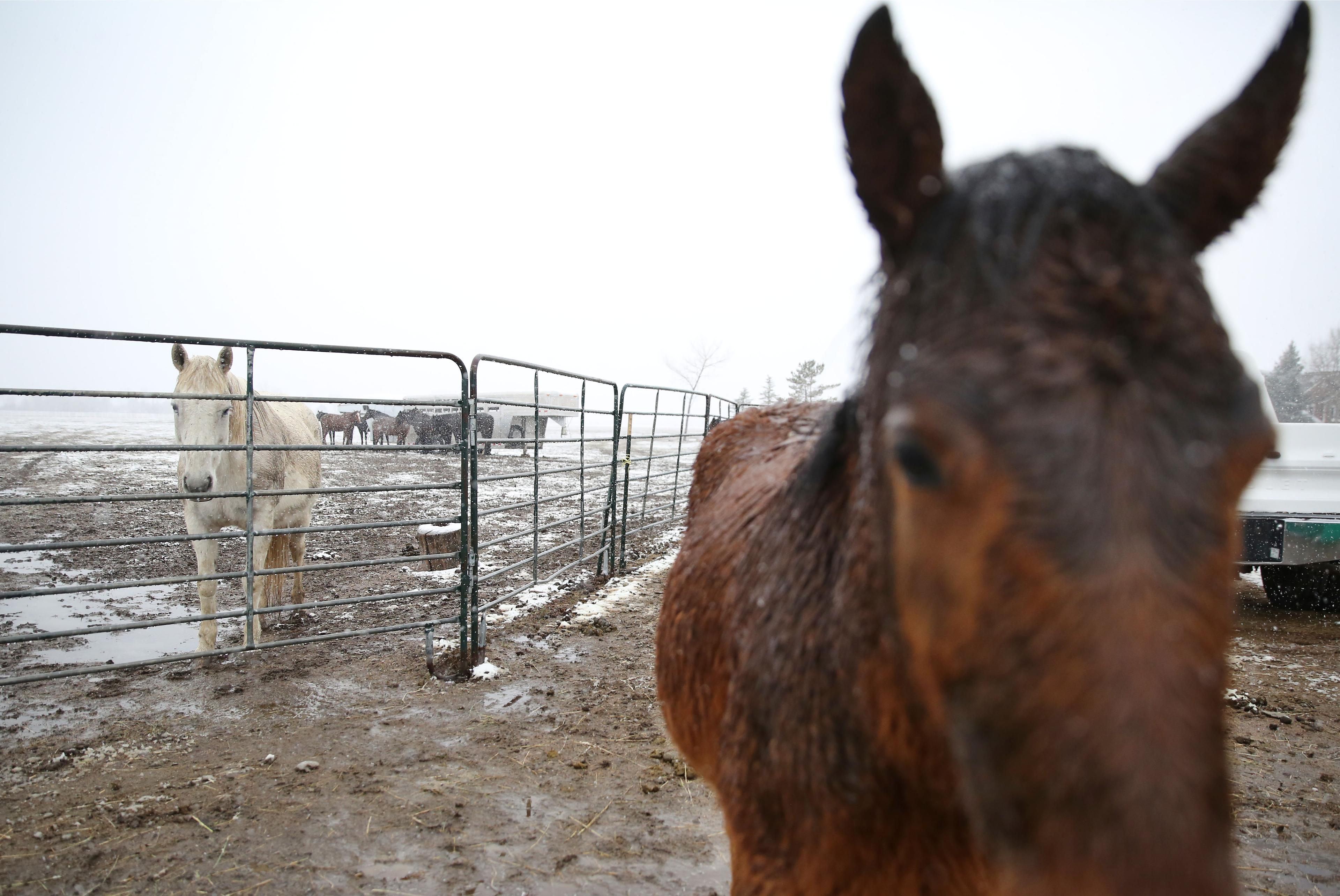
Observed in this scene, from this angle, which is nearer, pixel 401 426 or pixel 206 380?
pixel 206 380

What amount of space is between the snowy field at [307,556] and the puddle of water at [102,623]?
0.01 metres

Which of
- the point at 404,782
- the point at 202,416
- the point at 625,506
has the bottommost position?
the point at 404,782

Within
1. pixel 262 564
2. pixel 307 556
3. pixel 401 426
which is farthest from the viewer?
pixel 401 426

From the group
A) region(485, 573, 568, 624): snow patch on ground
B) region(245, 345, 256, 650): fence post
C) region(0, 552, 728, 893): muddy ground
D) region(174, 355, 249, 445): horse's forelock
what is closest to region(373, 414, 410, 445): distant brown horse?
region(485, 573, 568, 624): snow patch on ground

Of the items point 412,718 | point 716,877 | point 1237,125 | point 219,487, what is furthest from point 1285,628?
point 219,487

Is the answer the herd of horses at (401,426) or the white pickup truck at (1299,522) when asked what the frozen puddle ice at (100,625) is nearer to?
the white pickup truck at (1299,522)

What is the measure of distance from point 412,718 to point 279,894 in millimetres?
1466

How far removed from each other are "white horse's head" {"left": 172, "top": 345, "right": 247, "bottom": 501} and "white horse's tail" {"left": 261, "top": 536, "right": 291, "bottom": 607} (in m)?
0.82

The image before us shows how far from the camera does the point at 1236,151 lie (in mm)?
912

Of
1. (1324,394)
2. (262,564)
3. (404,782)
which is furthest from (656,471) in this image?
(1324,394)

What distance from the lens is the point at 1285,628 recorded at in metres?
5.55

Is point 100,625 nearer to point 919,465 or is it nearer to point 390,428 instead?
point 919,465

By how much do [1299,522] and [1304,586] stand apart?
1669 mm

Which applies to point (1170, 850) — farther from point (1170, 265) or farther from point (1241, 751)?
point (1241, 751)
